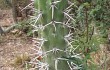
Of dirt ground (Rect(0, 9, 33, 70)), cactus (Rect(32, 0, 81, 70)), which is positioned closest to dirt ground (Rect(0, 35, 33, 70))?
dirt ground (Rect(0, 9, 33, 70))

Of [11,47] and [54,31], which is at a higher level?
[54,31]

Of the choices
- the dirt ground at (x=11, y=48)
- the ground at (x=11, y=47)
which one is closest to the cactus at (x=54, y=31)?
the ground at (x=11, y=47)

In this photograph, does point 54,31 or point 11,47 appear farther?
point 11,47

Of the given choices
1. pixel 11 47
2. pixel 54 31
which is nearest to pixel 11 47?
pixel 11 47

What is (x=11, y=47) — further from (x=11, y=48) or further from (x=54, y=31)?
(x=54, y=31)

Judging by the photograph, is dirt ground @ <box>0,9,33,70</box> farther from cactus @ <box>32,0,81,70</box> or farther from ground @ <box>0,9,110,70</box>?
cactus @ <box>32,0,81,70</box>

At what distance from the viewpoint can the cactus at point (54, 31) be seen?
5.35ft

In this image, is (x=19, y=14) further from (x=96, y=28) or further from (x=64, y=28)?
(x=64, y=28)

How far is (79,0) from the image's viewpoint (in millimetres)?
4648

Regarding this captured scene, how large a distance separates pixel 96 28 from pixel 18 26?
2800mm

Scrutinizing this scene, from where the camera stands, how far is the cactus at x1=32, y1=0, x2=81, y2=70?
163 cm

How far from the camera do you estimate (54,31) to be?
5.55 feet

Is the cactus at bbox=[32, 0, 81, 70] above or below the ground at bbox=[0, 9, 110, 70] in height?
above

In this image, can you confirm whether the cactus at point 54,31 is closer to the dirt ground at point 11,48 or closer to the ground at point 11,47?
the ground at point 11,47
